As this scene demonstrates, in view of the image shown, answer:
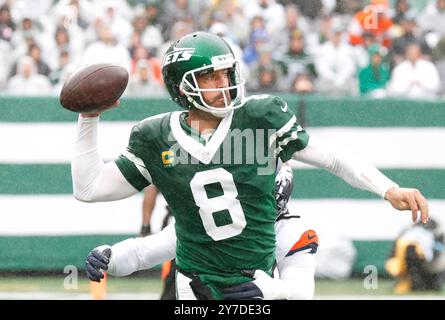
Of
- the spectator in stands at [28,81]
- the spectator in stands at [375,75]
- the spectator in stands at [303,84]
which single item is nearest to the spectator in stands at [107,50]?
the spectator in stands at [28,81]

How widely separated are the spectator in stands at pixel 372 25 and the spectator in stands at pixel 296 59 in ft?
2.99

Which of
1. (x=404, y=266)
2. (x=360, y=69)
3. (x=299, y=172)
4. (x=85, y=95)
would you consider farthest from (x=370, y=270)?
(x=85, y=95)

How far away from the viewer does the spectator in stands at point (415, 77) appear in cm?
1202

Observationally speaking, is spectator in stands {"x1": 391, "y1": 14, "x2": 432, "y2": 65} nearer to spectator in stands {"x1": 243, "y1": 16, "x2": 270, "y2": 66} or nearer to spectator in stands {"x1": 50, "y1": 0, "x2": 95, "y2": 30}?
spectator in stands {"x1": 243, "y1": 16, "x2": 270, "y2": 66}

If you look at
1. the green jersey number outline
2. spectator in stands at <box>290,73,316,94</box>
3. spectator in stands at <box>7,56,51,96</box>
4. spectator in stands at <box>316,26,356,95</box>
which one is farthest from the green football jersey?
spectator in stands at <box>316,26,356,95</box>

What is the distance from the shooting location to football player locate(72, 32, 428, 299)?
14.7 ft

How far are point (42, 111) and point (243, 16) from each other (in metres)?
4.89

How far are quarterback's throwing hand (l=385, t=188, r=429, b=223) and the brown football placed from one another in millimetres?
1236

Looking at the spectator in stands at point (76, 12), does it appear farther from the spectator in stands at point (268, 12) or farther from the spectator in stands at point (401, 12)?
the spectator in stands at point (401, 12)

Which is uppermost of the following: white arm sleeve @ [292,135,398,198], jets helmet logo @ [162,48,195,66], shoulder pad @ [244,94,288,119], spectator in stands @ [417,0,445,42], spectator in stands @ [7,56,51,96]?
jets helmet logo @ [162,48,195,66]

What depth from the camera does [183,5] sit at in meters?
13.6

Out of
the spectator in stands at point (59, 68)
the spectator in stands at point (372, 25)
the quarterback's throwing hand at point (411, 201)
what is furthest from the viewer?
the spectator in stands at point (372, 25)

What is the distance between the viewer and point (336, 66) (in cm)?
1273
